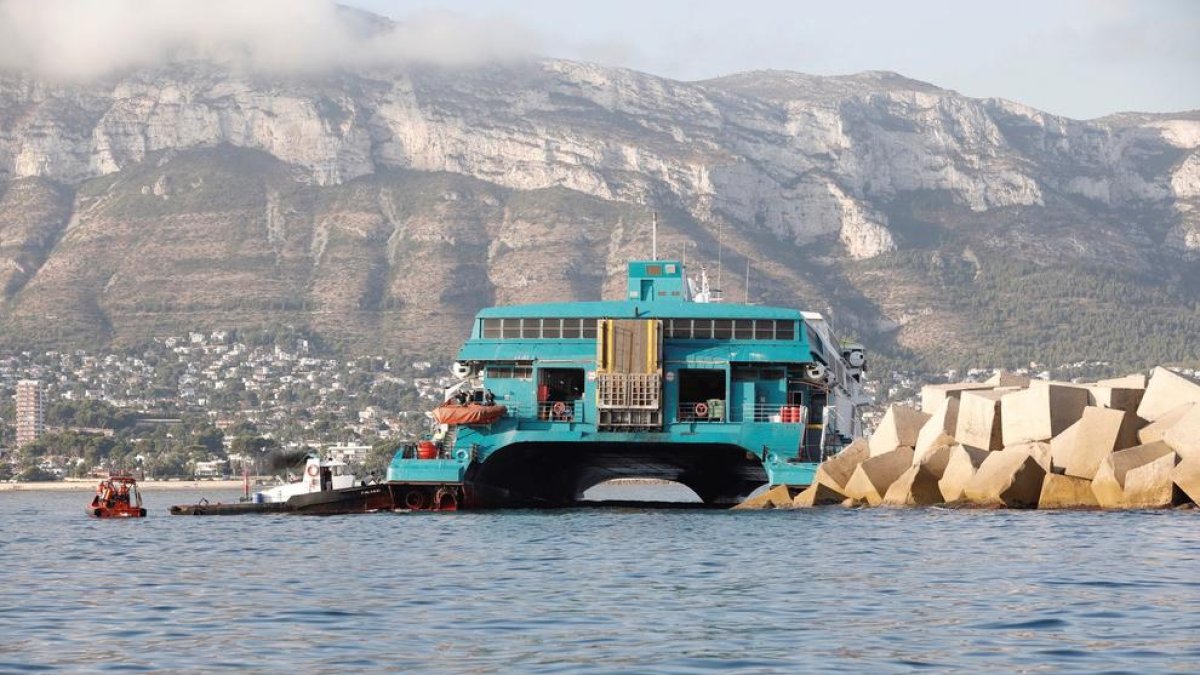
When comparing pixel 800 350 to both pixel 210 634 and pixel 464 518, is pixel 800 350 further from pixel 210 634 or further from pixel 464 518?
pixel 210 634

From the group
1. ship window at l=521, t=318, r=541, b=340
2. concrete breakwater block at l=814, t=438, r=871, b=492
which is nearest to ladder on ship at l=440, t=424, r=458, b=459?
ship window at l=521, t=318, r=541, b=340

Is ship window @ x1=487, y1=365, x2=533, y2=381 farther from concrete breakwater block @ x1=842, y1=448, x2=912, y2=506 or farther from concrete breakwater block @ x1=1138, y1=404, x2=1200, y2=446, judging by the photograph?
concrete breakwater block @ x1=1138, y1=404, x2=1200, y2=446

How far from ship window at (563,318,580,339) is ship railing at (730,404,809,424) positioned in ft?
18.6

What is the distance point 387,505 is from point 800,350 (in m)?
14.4

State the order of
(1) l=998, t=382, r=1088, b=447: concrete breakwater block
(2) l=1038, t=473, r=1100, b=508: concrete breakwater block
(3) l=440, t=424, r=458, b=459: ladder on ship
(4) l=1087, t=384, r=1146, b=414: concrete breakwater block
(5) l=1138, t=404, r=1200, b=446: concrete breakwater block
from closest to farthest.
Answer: (5) l=1138, t=404, r=1200, b=446: concrete breakwater block
(2) l=1038, t=473, r=1100, b=508: concrete breakwater block
(1) l=998, t=382, r=1088, b=447: concrete breakwater block
(4) l=1087, t=384, r=1146, b=414: concrete breakwater block
(3) l=440, t=424, r=458, b=459: ladder on ship

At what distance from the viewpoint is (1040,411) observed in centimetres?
6212

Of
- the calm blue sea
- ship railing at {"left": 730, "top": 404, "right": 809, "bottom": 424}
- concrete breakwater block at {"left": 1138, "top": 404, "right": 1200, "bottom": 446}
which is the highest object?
ship railing at {"left": 730, "top": 404, "right": 809, "bottom": 424}

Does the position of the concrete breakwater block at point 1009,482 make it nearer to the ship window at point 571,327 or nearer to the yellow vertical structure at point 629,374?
the yellow vertical structure at point 629,374

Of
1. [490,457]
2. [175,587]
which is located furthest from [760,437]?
[175,587]

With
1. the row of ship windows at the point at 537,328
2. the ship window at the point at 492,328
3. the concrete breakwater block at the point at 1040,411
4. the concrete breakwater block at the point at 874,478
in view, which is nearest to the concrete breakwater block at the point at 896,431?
the concrete breakwater block at the point at 874,478

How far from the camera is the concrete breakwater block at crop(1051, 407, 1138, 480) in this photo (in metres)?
58.7

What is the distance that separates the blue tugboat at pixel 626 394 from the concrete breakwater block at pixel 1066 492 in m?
9.17

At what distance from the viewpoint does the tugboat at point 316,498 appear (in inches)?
2776

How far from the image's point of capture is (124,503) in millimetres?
79188
